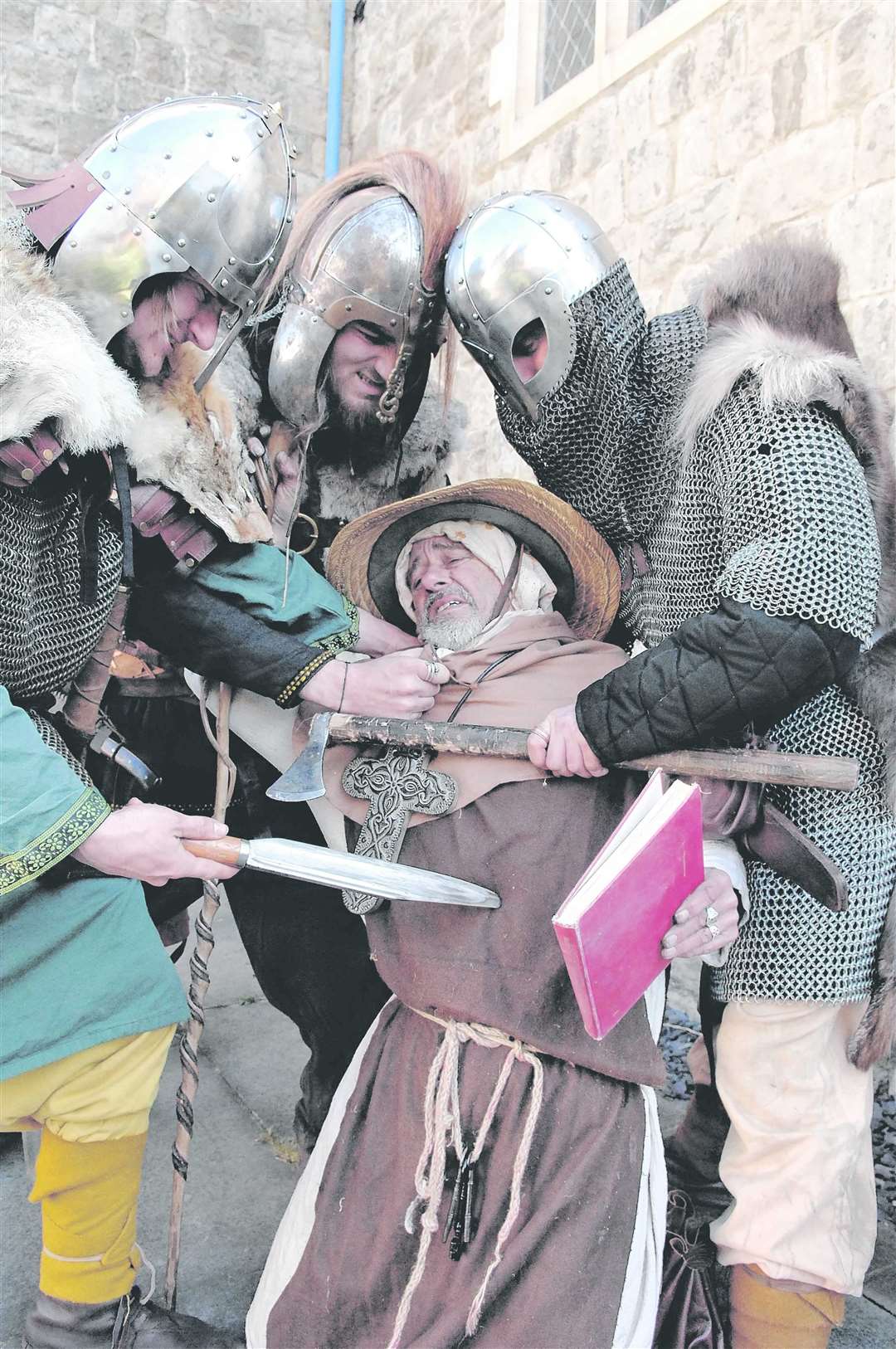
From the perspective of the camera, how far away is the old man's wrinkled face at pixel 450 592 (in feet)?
7.21

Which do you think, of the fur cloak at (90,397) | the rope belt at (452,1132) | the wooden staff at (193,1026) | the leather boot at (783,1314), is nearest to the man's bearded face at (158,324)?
the fur cloak at (90,397)

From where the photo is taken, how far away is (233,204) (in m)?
1.79

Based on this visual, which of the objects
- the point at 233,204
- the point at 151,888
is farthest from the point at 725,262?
the point at 151,888

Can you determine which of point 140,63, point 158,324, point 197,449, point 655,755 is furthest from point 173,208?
point 140,63

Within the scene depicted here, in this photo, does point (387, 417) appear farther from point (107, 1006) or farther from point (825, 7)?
point (825, 7)

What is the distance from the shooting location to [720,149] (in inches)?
158

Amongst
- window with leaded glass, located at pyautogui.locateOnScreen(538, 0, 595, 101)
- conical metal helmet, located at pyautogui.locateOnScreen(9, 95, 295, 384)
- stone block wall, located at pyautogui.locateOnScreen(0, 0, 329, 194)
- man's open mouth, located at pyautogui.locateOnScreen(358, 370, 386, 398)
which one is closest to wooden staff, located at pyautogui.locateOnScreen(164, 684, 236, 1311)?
conical metal helmet, located at pyautogui.locateOnScreen(9, 95, 295, 384)

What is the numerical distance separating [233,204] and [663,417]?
0.89 m

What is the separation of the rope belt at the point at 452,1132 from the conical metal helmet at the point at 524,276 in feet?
4.02

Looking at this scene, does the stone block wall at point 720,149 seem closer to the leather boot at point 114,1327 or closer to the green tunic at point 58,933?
the green tunic at point 58,933

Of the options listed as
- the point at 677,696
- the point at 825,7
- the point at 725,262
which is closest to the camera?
the point at 677,696

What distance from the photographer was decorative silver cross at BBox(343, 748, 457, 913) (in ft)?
6.08

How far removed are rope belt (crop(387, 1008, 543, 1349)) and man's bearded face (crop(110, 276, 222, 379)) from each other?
1.30 m

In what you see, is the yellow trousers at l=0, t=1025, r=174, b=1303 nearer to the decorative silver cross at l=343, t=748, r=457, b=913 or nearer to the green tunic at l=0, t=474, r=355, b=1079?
the green tunic at l=0, t=474, r=355, b=1079
